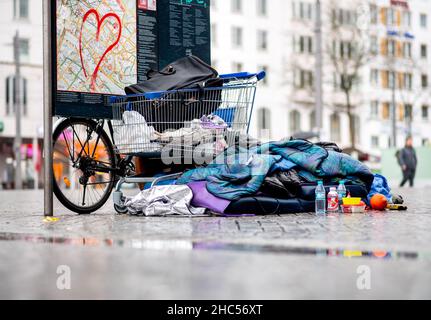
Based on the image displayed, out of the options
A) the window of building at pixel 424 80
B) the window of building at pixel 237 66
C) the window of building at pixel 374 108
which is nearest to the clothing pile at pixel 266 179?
the window of building at pixel 237 66

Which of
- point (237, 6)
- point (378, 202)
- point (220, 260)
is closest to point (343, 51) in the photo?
point (237, 6)

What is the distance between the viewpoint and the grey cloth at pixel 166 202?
8922mm

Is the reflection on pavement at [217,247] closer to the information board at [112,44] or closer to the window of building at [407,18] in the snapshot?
the information board at [112,44]

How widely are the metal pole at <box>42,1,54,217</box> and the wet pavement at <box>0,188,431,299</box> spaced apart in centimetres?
118

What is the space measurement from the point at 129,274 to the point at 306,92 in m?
56.9

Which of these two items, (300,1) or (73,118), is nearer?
(73,118)

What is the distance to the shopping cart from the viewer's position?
29.8 ft

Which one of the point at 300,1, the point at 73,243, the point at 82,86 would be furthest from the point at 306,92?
the point at 73,243

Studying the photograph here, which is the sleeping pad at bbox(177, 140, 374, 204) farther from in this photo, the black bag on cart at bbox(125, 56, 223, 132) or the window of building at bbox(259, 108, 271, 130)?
the window of building at bbox(259, 108, 271, 130)

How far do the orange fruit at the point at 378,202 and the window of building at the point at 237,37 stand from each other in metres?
49.8

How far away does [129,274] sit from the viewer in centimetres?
447
